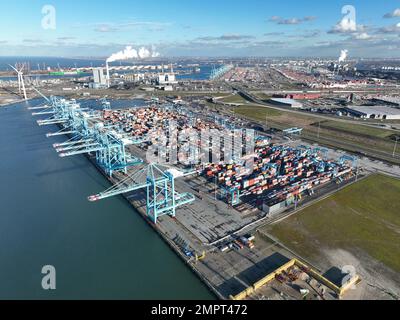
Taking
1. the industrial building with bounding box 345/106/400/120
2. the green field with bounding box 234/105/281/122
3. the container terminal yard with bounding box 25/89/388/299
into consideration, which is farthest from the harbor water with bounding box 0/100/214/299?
the industrial building with bounding box 345/106/400/120

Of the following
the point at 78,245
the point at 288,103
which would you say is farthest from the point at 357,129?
the point at 78,245

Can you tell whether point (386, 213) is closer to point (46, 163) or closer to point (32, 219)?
point (32, 219)

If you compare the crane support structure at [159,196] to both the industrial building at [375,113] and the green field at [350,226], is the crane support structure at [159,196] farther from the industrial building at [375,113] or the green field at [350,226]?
the industrial building at [375,113]

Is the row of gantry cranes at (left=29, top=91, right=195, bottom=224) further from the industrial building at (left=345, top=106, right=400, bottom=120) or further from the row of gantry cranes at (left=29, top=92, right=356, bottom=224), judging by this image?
the industrial building at (left=345, top=106, right=400, bottom=120)

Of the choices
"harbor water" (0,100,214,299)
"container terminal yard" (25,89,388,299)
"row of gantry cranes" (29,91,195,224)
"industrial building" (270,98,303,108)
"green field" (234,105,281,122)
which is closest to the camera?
"container terminal yard" (25,89,388,299)

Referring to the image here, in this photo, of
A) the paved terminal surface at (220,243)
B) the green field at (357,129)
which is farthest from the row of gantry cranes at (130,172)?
the green field at (357,129)
